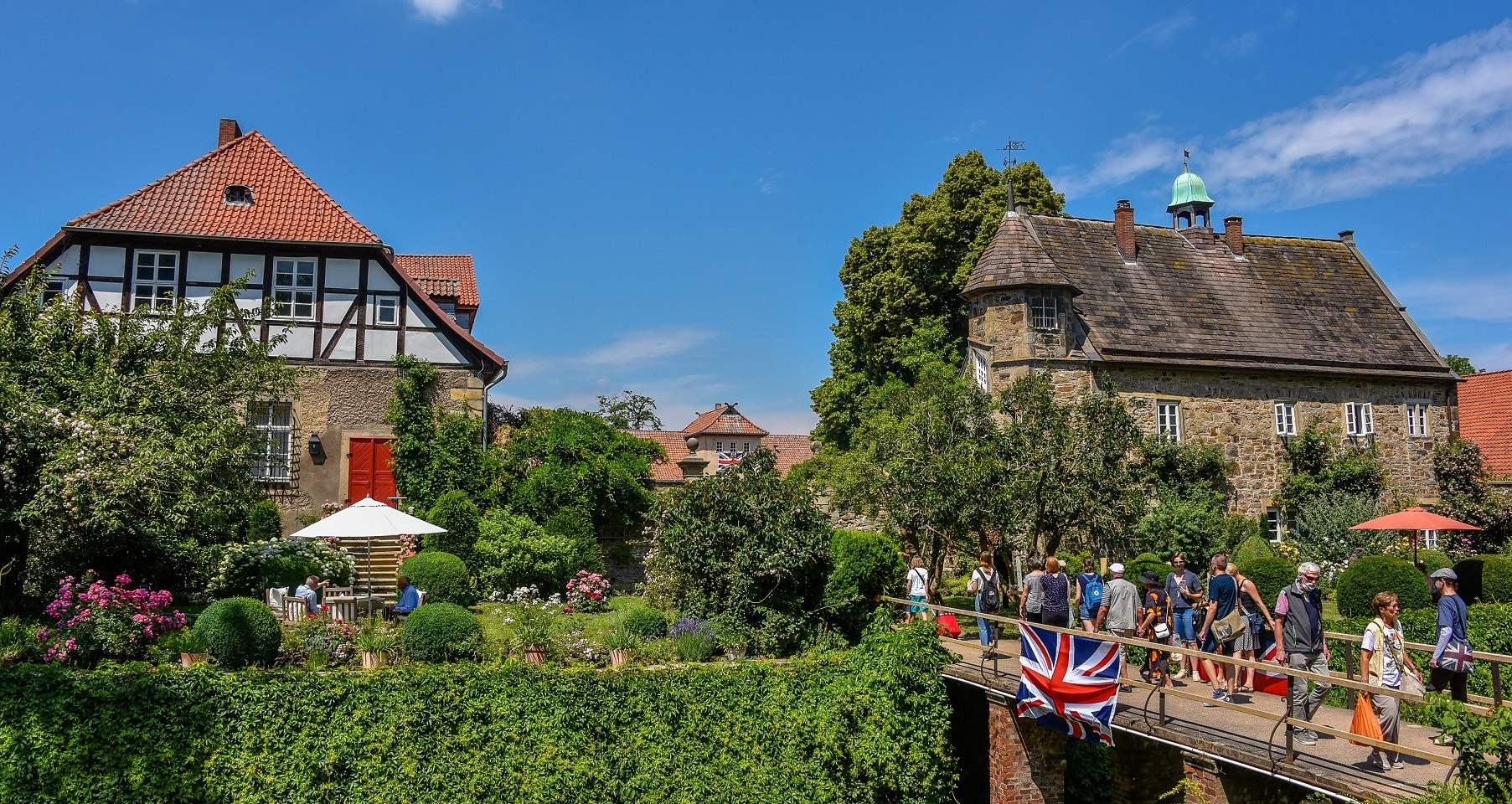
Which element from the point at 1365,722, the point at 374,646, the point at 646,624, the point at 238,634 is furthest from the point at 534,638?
the point at 1365,722

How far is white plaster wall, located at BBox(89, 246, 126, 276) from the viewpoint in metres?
A: 20.6

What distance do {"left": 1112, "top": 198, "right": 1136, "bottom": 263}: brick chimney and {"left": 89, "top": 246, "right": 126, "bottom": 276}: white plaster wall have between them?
75.1ft

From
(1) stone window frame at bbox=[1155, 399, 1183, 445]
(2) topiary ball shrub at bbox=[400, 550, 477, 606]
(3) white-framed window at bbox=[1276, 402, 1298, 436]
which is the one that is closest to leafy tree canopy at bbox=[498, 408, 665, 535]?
(2) topiary ball shrub at bbox=[400, 550, 477, 606]

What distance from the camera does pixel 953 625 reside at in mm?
16281

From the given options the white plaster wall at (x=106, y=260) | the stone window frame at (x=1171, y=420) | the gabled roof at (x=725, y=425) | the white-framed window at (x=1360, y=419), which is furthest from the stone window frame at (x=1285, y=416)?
the gabled roof at (x=725, y=425)

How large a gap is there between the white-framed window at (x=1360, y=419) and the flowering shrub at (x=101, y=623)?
24.8 m

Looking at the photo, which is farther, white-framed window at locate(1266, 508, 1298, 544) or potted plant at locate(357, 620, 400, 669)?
white-framed window at locate(1266, 508, 1298, 544)

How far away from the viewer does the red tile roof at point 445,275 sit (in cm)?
2745

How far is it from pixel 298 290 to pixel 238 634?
11.2 m

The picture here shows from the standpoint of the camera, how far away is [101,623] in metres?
12.2

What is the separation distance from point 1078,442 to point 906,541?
11.1 feet

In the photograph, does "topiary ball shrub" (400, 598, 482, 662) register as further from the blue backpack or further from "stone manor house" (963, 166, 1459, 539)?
"stone manor house" (963, 166, 1459, 539)

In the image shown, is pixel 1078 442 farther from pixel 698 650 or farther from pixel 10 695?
pixel 10 695

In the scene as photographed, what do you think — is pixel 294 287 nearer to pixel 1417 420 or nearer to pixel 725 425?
pixel 1417 420
